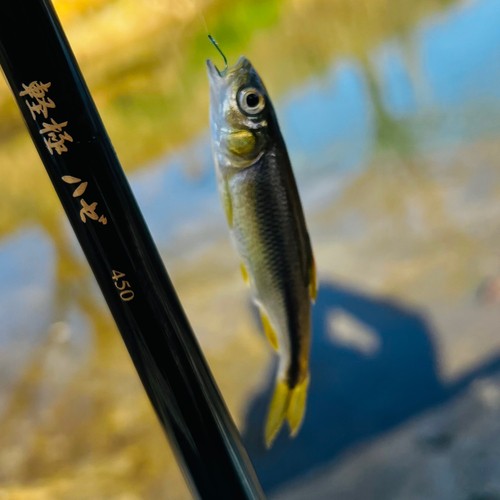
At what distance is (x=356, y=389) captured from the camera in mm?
1235

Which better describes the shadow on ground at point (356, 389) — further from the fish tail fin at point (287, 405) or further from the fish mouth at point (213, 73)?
the fish mouth at point (213, 73)

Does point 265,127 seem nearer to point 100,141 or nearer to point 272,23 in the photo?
point 100,141

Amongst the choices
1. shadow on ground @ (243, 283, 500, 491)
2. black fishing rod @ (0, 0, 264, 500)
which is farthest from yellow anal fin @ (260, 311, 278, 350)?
shadow on ground @ (243, 283, 500, 491)

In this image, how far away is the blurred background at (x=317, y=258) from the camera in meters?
1.13

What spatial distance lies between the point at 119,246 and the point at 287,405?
0.93 feet

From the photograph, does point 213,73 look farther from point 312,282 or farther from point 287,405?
point 287,405

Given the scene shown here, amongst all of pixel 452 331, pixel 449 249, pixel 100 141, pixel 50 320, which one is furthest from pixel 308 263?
pixel 50 320

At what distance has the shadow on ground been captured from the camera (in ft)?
3.68

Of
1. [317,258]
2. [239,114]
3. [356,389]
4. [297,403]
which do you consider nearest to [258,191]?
[239,114]

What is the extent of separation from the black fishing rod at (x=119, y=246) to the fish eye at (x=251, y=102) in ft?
0.47

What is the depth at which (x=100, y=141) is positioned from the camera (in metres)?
0.30

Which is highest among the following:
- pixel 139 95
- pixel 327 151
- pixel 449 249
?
pixel 139 95

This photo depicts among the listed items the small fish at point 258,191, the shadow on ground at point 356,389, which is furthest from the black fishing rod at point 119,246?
the shadow on ground at point 356,389

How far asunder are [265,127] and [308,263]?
0.43 feet
